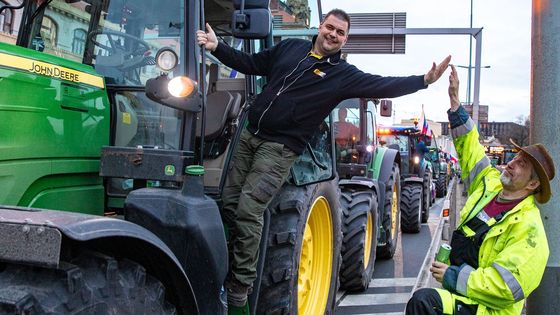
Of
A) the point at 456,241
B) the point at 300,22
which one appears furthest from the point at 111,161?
the point at 300,22

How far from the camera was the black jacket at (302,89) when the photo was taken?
3.36 metres

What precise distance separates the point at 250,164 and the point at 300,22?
1816 mm

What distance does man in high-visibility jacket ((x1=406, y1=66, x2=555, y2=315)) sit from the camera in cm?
301

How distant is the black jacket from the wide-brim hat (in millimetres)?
760

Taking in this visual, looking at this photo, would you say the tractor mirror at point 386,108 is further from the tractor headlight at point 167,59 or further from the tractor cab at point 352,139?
the tractor headlight at point 167,59

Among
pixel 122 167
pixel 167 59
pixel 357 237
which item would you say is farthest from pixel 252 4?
pixel 357 237

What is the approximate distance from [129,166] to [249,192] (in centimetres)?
73

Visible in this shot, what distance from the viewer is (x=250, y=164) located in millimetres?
3451

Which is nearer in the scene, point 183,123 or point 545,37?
point 183,123

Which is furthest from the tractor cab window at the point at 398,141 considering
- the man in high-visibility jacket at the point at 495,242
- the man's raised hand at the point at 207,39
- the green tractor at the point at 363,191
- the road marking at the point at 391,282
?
the man's raised hand at the point at 207,39

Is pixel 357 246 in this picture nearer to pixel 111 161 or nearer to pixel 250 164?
pixel 250 164

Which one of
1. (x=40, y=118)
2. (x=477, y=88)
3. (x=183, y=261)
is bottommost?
(x=183, y=261)

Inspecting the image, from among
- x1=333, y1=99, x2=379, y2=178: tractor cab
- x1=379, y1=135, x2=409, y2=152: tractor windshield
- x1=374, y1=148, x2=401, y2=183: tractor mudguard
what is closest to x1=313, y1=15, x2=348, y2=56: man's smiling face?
x1=333, y1=99, x2=379, y2=178: tractor cab

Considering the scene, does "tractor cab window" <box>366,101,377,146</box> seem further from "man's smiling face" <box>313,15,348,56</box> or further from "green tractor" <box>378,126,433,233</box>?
"man's smiling face" <box>313,15,348,56</box>
